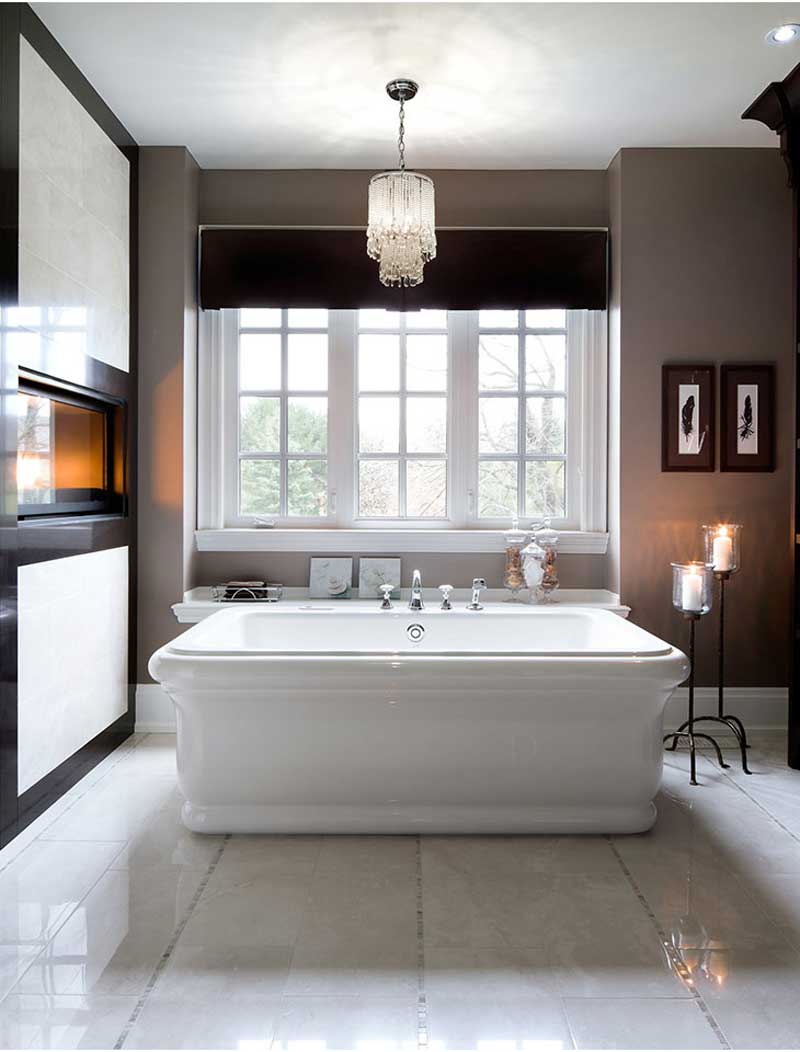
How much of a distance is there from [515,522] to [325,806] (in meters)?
1.80

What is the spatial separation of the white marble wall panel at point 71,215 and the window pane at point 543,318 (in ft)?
6.17

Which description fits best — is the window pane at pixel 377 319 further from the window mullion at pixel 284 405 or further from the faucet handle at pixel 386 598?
the faucet handle at pixel 386 598

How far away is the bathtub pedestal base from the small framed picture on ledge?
1.84m

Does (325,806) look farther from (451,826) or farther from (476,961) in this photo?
(476,961)

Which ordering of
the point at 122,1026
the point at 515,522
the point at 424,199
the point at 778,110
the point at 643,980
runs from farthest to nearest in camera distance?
1. the point at 515,522
2. the point at 778,110
3. the point at 424,199
4. the point at 643,980
5. the point at 122,1026

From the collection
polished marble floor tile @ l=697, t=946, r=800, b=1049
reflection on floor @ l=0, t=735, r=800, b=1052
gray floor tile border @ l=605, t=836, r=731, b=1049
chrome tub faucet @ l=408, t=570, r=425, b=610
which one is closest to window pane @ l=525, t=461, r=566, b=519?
chrome tub faucet @ l=408, t=570, r=425, b=610

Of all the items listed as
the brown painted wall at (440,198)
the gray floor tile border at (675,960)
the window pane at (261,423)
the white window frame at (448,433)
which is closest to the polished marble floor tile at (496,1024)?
the gray floor tile border at (675,960)

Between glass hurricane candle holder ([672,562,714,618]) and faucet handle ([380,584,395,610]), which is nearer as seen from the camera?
glass hurricane candle holder ([672,562,714,618])

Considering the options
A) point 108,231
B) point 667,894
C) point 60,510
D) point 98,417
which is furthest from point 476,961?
point 108,231

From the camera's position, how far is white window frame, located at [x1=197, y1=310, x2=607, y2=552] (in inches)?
155

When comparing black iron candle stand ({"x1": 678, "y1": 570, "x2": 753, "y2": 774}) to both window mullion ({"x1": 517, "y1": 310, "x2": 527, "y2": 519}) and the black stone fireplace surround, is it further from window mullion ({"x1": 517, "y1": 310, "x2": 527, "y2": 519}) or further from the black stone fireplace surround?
the black stone fireplace surround

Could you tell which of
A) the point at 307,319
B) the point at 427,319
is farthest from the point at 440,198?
the point at 307,319

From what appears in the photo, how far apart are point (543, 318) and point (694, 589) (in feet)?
5.09

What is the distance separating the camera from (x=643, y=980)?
5.93 feet
